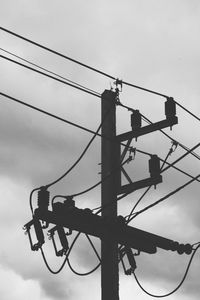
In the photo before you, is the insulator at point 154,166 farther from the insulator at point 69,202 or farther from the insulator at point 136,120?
the insulator at point 69,202

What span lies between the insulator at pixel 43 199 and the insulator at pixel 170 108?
277cm

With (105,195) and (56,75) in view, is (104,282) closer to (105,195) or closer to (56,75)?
(105,195)

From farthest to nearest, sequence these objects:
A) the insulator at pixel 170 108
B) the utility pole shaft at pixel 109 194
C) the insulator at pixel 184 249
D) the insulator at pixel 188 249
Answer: the insulator at pixel 188 249
the insulator at pixel 184 249
the insulator at pixel 170 108
the utility pole shaft at pixel 109 194

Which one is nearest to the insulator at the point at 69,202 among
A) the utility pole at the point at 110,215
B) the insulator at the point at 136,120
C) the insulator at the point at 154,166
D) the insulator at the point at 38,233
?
the utility pole at the point at 110,215

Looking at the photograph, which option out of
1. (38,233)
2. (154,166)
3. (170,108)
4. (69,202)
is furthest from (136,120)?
(38,233)

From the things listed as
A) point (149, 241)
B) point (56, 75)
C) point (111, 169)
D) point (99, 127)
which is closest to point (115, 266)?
point (149, 241)

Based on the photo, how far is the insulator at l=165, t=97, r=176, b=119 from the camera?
11492 mm

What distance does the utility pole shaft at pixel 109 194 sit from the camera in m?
10.5

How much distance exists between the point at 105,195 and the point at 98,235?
772mm

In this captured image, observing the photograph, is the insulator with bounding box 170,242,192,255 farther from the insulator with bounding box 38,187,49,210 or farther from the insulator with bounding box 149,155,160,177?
the insulator with bounding box 38,187,49,210

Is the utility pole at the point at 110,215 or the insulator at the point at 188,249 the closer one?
the utility pole at the point at 110,215

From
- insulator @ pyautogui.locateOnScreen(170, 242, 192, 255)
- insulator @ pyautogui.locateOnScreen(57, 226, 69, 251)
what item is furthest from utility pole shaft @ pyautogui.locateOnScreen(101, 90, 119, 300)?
insulator @ pyautogui.locateOnScreen(170, 242, 192, 255)

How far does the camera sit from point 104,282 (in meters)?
10.6

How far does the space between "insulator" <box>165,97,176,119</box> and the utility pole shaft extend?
41.6 inches
